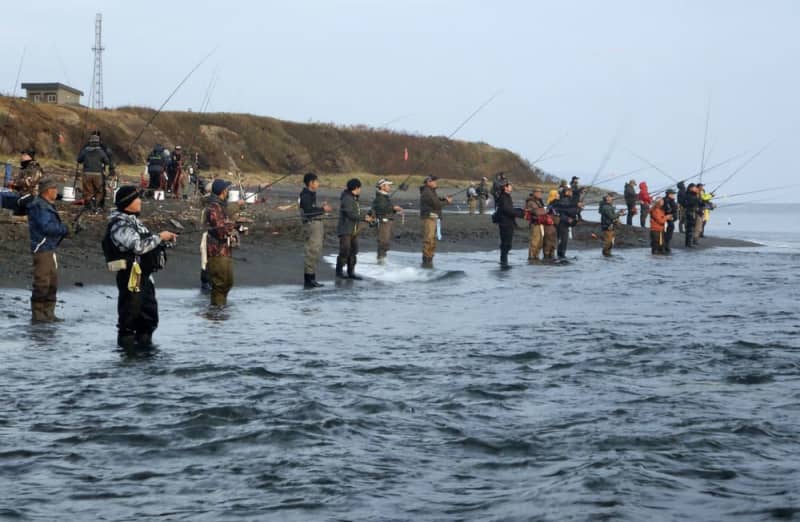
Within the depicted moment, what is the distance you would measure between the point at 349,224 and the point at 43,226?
6436mm

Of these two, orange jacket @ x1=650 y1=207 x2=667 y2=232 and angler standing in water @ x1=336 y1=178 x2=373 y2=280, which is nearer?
angler standing in water @ x1=336 y1=178 x2=373 y2=280

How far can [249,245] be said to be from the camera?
20984 millimetres

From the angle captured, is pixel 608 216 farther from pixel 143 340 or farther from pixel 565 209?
pixel 143 340

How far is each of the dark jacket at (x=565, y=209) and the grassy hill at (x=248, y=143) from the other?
19.7m

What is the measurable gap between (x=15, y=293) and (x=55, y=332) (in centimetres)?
294

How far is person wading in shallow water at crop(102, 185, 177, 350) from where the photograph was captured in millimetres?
9031

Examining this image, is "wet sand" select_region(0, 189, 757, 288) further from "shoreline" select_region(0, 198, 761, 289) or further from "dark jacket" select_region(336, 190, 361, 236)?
"dark jacket" select_region(336, 190, 361, 236)

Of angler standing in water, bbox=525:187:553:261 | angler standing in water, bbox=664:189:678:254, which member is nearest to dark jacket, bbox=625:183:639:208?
angler standing in water, bbox=664:189:678:254

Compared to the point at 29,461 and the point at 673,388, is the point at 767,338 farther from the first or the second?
the point at 29,461

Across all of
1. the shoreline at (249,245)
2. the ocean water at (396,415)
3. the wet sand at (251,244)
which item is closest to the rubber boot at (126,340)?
the ocean water at (396,415)

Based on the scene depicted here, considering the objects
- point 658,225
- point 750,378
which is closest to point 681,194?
point 658,225

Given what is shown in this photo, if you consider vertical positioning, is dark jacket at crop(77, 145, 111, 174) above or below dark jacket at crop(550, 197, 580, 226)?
above

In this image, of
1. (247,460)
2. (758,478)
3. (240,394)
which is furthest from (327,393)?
(758,478)

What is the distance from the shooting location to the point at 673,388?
29.4 ft
